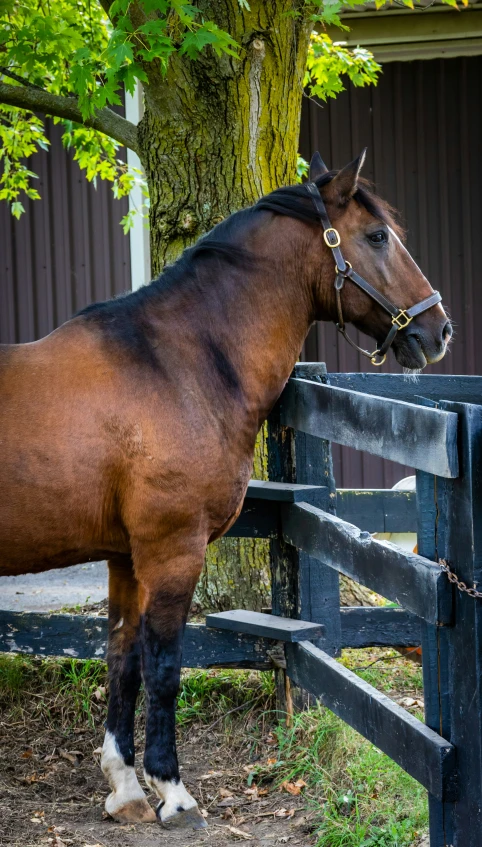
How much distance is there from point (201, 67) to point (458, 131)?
4664 mm

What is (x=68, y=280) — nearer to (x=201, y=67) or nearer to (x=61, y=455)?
(x=201, y=67)

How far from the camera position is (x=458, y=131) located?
330 inches

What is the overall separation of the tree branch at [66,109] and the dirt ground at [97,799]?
3.22 m

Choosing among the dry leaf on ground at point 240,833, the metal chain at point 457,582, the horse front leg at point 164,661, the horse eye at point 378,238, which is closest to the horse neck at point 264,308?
the horse eye at point 378,238

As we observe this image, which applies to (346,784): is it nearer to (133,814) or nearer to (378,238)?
(133,814)

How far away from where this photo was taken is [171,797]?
10.7 ft

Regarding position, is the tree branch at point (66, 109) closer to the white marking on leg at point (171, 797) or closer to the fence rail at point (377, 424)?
the fence rail at point (377, 424)

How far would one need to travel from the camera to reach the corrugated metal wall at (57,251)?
902 cm

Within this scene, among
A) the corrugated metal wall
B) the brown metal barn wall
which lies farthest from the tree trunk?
the corrugated metal wall

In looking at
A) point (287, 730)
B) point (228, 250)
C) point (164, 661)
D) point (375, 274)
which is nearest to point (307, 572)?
point (287, 730)

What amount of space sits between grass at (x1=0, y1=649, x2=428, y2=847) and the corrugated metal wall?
525 cm

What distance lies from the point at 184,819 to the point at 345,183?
2.46m

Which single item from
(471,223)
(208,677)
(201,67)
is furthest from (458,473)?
(471,223)

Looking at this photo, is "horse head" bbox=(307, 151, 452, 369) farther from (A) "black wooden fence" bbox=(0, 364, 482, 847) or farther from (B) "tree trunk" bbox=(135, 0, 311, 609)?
(B) "tree trunk" bbox=(135, 0, 311, 609)
